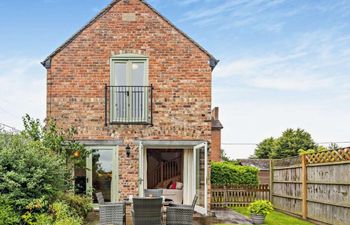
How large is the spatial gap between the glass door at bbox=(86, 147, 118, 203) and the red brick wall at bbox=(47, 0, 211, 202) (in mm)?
309

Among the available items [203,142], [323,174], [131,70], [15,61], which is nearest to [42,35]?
[15,61]

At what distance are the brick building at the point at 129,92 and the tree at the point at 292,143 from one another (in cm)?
2874

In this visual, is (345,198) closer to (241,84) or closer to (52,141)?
(52,141)

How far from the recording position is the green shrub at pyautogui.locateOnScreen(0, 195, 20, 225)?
8.96 metres

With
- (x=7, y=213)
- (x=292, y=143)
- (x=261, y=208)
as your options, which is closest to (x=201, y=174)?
(x=261, y=208)

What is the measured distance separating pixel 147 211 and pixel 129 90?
246 inches

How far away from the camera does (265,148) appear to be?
159 feet

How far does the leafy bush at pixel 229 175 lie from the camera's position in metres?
19.9

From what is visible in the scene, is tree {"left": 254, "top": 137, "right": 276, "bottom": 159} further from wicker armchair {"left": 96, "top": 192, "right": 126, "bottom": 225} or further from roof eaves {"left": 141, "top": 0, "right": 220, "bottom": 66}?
wicker armchair {"left": 96, "top": 192, "right": 126, "bottom": 225}

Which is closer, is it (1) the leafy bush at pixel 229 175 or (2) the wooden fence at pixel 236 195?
(2) the wooden fence at pixel 236 195

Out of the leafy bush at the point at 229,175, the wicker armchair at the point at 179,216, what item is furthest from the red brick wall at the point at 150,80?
the leafy bush at the point at 229,175

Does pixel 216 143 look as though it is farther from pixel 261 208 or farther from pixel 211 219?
pixel 261 208

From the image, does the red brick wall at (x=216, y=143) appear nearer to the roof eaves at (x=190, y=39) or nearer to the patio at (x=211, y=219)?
the patio at (x=211, y=219)

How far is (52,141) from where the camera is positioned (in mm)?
13797
